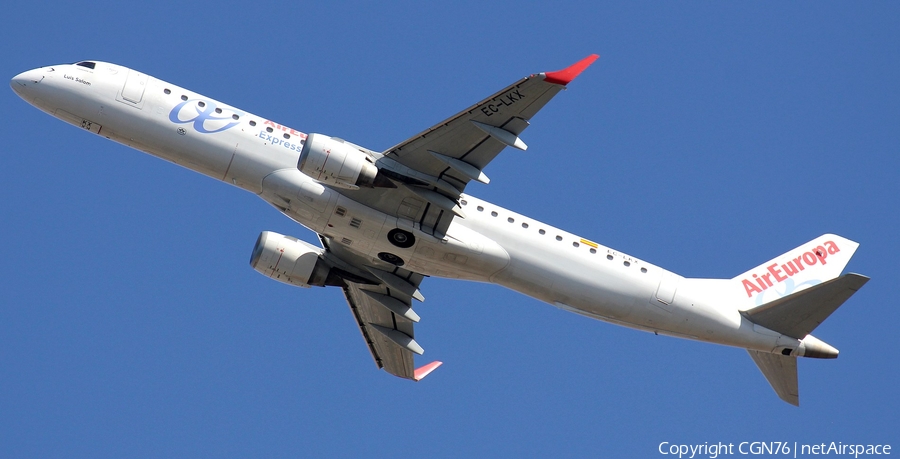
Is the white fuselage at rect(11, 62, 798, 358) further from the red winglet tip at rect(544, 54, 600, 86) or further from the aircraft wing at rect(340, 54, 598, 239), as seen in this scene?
the red winglet tip at rect(544, 54, 600, 86)

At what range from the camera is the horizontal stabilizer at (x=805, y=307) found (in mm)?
37344

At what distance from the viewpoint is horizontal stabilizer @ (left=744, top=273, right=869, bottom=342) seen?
37.3 metres

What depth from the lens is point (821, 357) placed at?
39969 mm

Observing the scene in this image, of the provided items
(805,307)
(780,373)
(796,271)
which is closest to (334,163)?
(805,307)

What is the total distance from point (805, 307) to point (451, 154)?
15.1 m

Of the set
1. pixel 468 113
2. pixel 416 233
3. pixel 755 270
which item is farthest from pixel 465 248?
pixel 755 270

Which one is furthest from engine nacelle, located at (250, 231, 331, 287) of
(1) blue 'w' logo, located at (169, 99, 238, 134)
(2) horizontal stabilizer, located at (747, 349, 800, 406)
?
(2) horizontal stabilizer, located at (747, 349, 800, 406)

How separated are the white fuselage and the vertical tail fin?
71.5 inches

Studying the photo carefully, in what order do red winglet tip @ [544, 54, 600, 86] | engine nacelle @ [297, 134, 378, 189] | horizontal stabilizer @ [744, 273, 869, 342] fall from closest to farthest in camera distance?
red winglet tip @ [544, 54, 600, 86] → engine nacelle @ [297, 134, 378, 189] → horizontal stabilizer @ [744, 273, 869, 342]

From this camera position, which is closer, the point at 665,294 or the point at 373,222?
the point at 373,222

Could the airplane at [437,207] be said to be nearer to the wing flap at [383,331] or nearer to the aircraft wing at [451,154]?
the aircraft wing at [451,154]

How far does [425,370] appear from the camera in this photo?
46.5m

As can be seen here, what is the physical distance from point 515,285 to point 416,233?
4.59 metres

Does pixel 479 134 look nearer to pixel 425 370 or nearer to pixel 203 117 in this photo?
pixel 203 117
